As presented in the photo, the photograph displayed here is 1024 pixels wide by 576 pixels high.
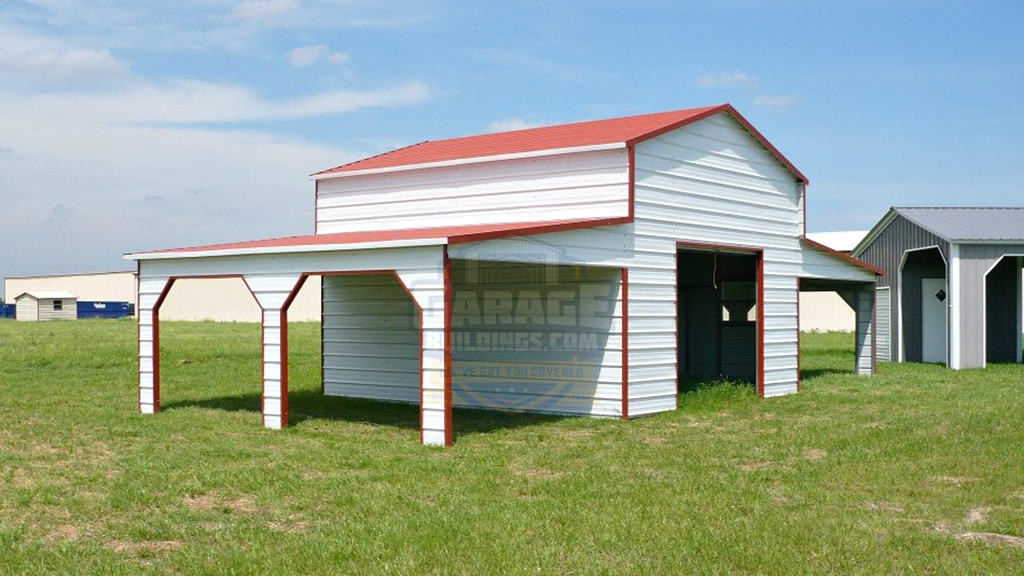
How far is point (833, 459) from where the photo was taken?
1152cm

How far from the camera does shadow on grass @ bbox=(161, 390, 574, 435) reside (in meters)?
15.0

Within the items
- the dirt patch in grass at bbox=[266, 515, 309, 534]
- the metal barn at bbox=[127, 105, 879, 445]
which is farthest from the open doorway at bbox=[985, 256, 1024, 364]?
the dirt patch in grass at bbox=[266, 515, 309, 534]

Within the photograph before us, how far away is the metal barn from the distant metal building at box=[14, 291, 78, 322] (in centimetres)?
5236

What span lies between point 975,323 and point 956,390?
5.70 m

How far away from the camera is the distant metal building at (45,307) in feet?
214

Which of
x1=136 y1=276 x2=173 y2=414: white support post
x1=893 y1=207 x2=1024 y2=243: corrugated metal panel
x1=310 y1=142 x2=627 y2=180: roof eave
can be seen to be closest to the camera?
x1=310 y1=142 x2=627 y2=180: roof eave

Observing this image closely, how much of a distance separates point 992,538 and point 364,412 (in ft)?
34.9

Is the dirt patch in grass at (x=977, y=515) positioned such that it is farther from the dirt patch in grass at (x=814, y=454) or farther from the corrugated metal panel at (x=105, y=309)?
the corrugated metal panel at (x=105, y=309)

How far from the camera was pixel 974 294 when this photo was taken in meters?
24.0

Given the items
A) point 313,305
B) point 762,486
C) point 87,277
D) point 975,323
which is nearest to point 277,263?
point 762,486

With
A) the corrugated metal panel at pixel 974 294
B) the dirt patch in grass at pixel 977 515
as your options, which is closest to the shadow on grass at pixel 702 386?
the corrugated metal panel at pixel 974 294

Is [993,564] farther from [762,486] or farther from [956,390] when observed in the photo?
[956,390]

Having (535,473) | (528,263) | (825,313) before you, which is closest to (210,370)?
(528,263)

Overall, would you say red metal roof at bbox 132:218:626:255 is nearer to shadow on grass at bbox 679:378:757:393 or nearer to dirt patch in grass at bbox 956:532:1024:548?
shadow on grass at bbox 679:378:757:393
